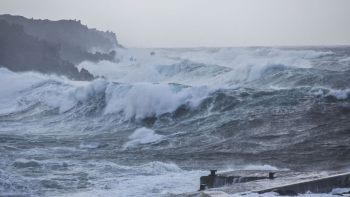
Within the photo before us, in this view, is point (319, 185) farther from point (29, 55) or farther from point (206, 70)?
point (29, 55)

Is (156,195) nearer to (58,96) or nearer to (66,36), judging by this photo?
(58,96)

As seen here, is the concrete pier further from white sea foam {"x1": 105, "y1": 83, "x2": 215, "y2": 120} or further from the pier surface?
white sea foam {"x1": 105, "y1": 83, "x2": 215, "y2": 120}

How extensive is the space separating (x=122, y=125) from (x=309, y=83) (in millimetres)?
9297

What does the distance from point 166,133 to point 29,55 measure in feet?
96.6

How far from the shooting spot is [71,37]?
7644 centimetres

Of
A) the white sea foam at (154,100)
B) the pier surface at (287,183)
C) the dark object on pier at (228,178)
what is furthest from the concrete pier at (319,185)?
the white sea foam at (154,100)

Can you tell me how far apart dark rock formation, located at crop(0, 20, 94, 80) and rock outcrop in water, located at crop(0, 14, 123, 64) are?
55.8 ft

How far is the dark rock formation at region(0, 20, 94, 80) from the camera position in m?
40.2

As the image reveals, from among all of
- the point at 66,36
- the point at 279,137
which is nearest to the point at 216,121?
the point at 279,137

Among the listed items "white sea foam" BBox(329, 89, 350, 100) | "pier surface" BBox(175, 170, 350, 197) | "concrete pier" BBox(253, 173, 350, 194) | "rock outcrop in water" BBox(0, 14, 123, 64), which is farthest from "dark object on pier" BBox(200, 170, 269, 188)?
"rock outcrop in water" BBox(0, 14, 123, 64)

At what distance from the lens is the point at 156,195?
8.00 m

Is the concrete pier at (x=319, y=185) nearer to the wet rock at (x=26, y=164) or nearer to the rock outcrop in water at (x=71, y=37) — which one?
the wet rock at (x=26, y=164)

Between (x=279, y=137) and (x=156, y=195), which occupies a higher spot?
(x=279, y=137)

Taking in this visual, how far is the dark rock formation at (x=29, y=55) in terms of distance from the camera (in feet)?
132
